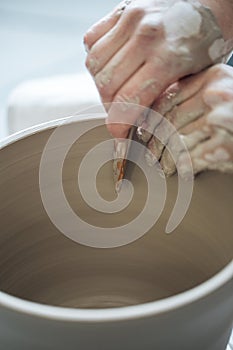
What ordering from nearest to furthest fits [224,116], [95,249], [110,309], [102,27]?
1. [110,309]
2. [224,116]
3. [102,27]
4. [95,249]

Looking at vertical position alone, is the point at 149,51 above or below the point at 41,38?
above

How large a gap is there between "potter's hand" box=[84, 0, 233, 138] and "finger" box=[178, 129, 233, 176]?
9 centimetres

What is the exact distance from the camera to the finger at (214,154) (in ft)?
2.33

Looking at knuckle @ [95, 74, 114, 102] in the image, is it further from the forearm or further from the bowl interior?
the forearm


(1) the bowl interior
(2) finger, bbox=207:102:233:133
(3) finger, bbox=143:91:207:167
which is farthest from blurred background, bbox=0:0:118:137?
(2) finger, bbox=207:102:233:133

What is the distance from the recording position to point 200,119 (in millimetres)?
749

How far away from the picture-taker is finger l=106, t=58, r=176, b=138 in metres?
0.73

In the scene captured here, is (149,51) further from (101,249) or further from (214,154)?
(101,249)

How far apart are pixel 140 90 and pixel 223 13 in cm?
22

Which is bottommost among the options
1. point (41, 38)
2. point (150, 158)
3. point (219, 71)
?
point (41, 38)

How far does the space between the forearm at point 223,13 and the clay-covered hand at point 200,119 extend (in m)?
0.14

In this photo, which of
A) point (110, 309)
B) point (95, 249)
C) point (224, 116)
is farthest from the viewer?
point (95, 249)

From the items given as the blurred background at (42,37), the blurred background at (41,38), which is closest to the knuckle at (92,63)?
the blurred background at (41,38)

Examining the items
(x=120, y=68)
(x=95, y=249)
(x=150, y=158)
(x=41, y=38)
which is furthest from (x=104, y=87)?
(x=41, y=38)
